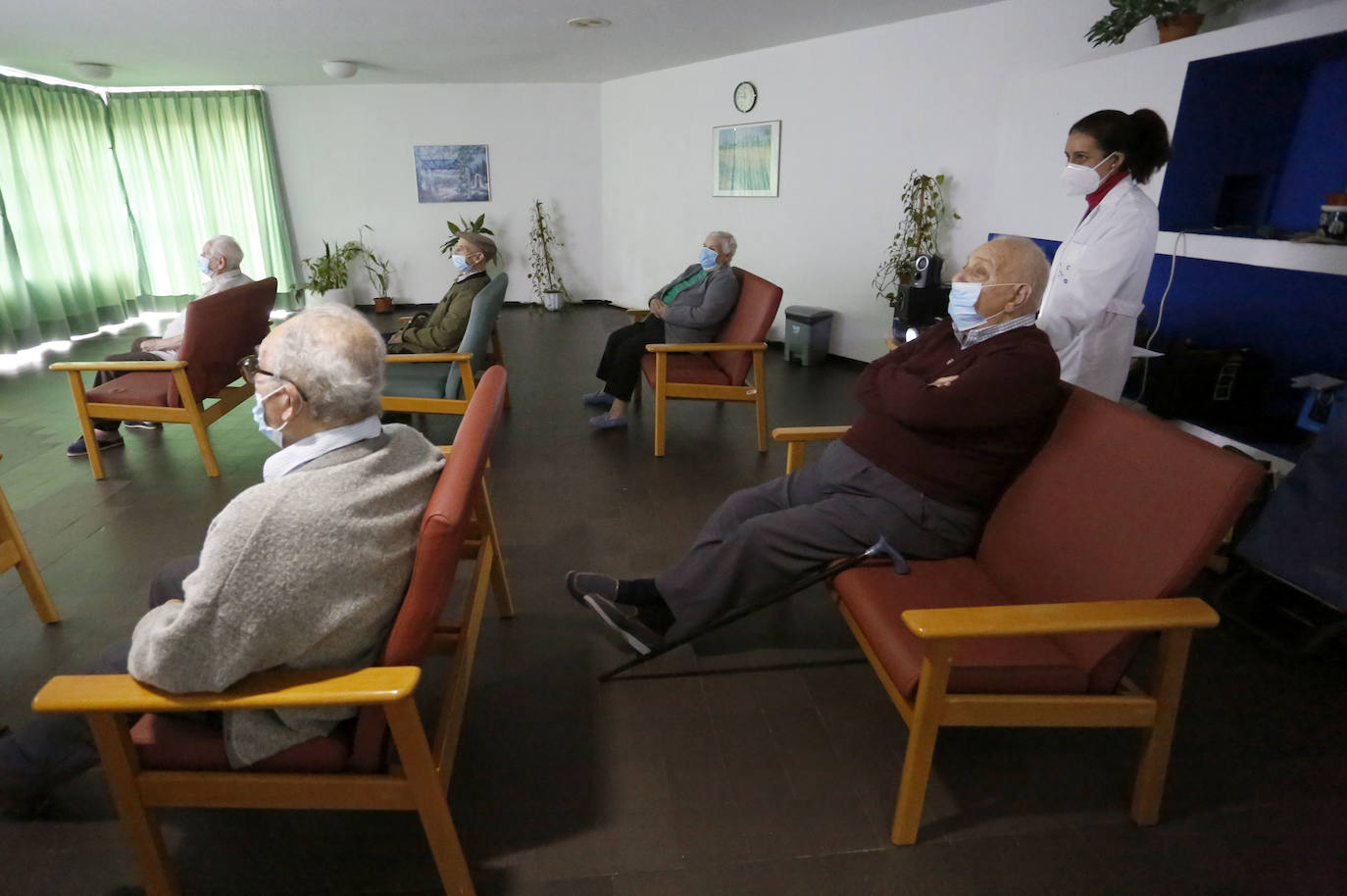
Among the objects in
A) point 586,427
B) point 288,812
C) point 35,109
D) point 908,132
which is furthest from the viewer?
point 35,109

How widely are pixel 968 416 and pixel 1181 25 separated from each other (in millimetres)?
2246

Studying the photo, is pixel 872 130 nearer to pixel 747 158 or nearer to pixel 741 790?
pixel 747 158

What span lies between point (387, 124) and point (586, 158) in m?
2.00

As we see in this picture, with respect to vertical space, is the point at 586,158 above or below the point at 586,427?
above

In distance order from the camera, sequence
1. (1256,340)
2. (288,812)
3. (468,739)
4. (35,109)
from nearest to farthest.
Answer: (288,812) → (468,739) → (1256,340) → (35,109)

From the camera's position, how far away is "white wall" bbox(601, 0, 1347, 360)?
124 inches

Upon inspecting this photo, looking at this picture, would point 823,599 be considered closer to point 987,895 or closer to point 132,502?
point 987,895

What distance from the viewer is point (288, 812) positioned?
156 cm

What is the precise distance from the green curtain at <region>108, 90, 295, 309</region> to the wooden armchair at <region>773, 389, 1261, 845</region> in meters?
7.17

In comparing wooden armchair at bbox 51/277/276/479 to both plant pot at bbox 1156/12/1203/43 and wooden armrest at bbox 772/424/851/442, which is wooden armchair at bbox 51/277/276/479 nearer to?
wooden armrest at bbox 772/424/851/442

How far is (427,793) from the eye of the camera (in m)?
1.24

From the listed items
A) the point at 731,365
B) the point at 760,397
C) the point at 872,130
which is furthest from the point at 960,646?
the point at 872,130

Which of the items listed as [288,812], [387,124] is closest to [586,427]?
[288,812]

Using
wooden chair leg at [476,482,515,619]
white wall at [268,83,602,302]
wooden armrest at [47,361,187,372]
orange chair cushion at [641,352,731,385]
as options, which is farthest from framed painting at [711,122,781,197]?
wooden chair leg at [476,482,515,619]
